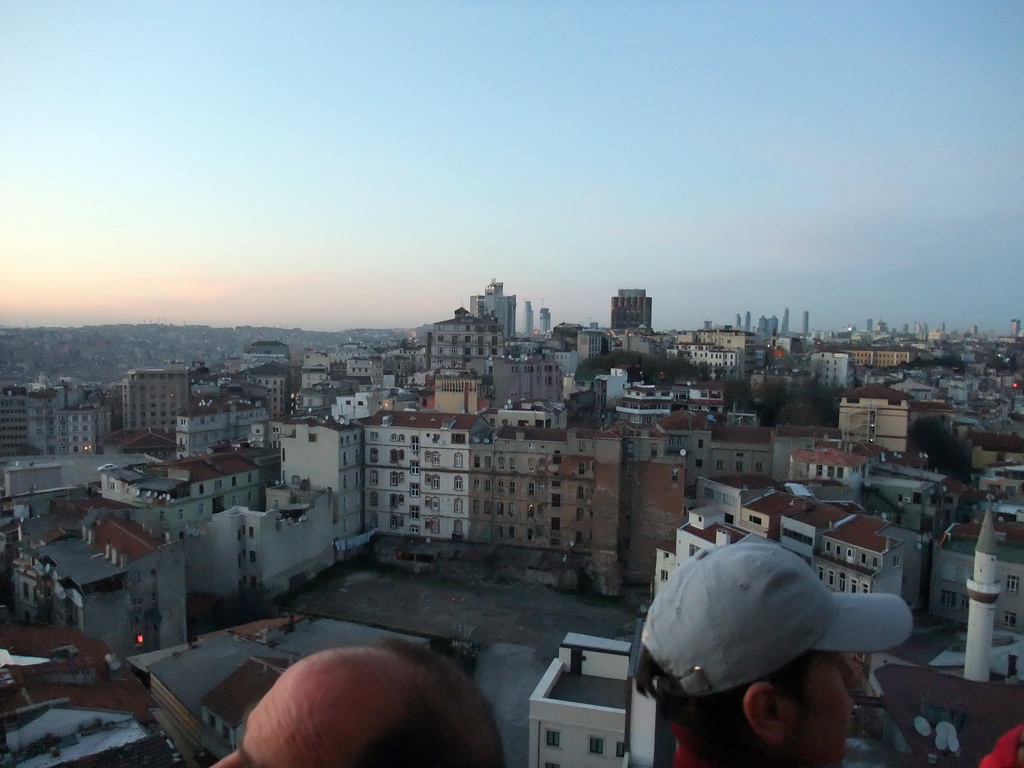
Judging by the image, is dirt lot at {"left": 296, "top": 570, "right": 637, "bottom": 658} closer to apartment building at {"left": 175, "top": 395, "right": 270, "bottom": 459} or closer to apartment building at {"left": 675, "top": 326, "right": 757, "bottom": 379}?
apartment building at {"left": 175, "top": 395, "right": 270, "bottom": 459}

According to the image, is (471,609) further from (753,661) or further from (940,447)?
(940,447)

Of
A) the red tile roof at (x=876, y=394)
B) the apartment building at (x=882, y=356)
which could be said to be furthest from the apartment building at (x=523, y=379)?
the apartment building at (x=882, y=356)

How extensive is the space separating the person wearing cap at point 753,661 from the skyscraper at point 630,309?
69189 millimetres

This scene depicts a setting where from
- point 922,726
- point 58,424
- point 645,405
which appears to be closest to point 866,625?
point 922,726

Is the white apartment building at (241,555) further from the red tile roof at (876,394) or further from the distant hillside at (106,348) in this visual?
the distant hillside at (106,348)

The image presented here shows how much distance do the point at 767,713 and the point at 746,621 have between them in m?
0.14

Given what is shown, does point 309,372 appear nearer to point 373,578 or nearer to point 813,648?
point 373,578

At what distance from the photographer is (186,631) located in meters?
12.4

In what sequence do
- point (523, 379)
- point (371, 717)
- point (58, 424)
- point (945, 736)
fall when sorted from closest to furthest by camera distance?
point (371, 717) < point (945, 736) < point (523, 379) < point (58, 424)

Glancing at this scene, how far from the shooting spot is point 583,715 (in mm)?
7305

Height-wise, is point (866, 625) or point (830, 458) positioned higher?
point (866, 625)

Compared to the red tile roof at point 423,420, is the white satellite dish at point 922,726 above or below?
below

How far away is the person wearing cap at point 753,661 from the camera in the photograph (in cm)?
99

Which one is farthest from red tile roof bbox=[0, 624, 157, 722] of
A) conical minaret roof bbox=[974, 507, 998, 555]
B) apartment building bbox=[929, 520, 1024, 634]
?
apartment building bbox=[929, 520, 1024, 634]
